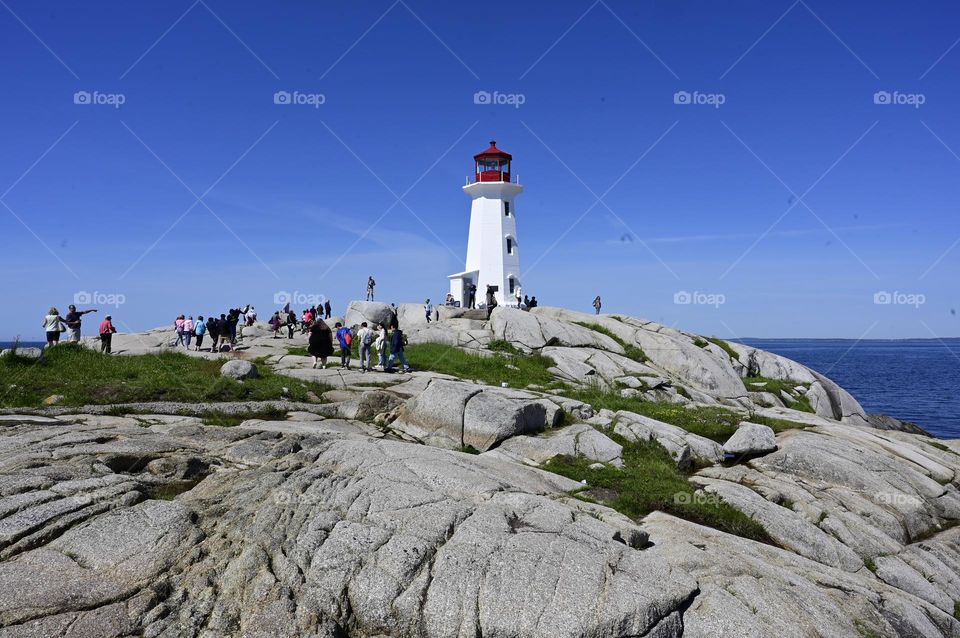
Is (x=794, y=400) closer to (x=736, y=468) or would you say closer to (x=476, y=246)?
(x=736, y=468)

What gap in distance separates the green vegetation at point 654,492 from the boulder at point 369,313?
30756mm

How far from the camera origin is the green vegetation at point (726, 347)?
44.4 m

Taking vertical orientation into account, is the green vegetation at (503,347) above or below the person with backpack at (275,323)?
below

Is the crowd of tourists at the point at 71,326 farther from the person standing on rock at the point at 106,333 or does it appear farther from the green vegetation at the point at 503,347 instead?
the green vegetation at the point at 503,347

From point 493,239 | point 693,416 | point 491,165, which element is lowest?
point 693,416

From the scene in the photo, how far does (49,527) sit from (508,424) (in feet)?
36.9

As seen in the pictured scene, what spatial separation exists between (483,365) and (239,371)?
13144 millimetres

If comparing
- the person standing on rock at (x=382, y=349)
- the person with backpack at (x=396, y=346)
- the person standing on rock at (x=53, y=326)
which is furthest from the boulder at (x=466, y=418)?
the person standing on rock at (x=53, y=326)

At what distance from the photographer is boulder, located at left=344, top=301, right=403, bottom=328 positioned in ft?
148

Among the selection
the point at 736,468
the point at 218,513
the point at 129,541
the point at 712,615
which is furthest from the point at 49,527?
the point at 736,468

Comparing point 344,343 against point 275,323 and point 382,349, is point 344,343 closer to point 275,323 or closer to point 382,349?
point 382,349

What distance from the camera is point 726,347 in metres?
45.8

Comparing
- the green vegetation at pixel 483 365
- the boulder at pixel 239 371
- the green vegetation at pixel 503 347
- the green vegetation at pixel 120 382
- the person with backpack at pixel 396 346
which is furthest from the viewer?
the green vegetation at pixel 503 347

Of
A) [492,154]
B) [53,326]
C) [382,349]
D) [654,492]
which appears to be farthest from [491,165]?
[654,492]
